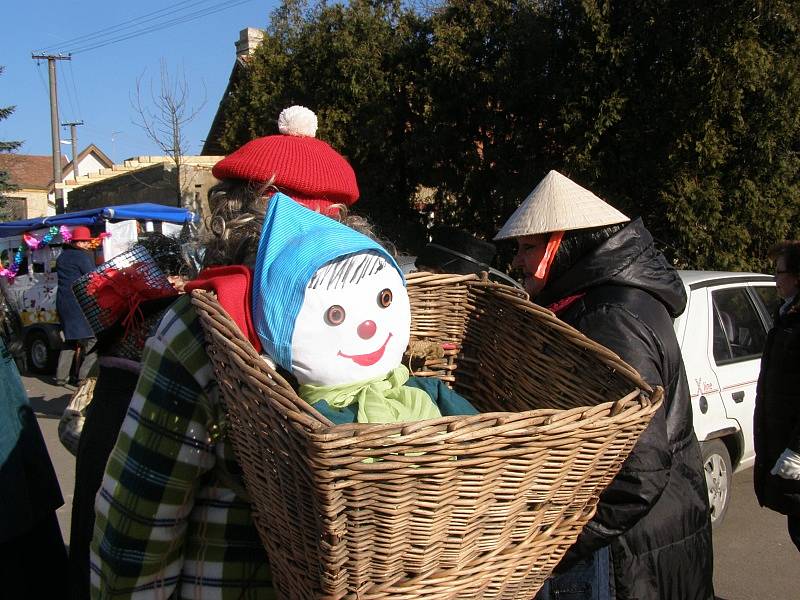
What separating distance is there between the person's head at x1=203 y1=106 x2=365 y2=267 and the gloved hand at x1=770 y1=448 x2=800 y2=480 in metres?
2.45

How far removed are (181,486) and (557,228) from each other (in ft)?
4.62

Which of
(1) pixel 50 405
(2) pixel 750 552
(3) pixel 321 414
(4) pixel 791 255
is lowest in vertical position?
(1) pixel 50 405

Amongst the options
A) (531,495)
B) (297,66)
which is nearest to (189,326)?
(531,495)

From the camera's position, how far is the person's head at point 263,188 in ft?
4.72

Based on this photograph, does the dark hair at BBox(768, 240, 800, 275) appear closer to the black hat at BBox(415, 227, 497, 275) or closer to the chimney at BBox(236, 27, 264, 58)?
the black hat at BBox(415, 227, 497, 275)

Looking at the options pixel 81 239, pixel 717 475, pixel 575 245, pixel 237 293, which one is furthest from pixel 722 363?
pixel 81 239

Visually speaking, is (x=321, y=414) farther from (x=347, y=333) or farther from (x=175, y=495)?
(x=175, y=495)

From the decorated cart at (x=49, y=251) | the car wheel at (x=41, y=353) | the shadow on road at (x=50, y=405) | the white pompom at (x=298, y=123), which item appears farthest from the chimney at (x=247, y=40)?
the white pompom at (x=298, y=123)

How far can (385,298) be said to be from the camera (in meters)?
1.34

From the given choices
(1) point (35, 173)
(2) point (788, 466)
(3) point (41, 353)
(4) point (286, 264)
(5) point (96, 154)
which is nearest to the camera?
(4) point (286, 264)

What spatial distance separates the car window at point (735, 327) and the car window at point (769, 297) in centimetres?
22

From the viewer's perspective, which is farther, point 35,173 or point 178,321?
point 35,173

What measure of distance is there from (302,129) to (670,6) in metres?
7.77

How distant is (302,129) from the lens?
180 cm
